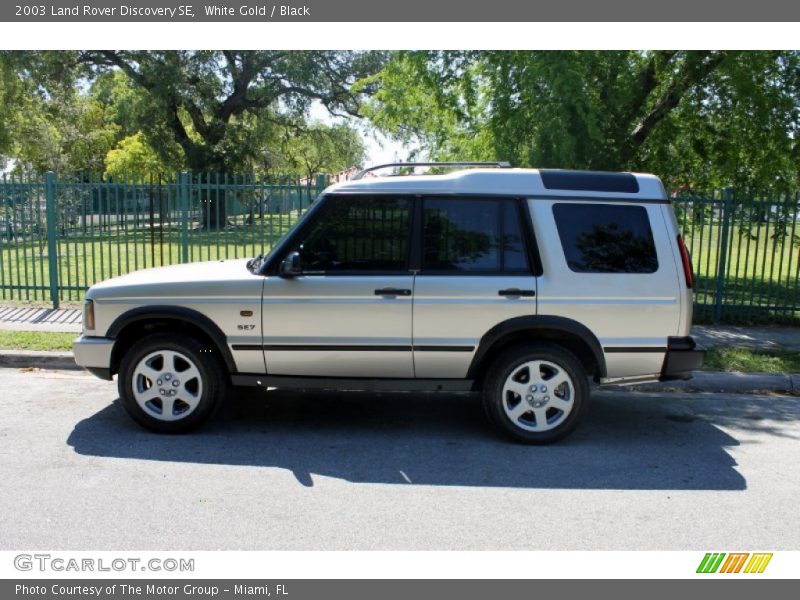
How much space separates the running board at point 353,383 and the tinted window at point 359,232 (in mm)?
865

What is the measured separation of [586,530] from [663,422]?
247 cm

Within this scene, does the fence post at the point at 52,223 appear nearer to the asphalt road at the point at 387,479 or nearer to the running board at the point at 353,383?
the asphalt road at the point at 387,479

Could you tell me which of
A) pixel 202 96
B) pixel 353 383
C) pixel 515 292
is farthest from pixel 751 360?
pixel 202 96

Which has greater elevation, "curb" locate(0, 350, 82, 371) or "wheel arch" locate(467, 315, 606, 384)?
"wheel arch" locate(467, 315, 606, 384)

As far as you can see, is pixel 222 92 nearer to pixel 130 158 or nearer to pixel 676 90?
pixel 130 158

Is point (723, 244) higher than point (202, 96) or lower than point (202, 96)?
lower

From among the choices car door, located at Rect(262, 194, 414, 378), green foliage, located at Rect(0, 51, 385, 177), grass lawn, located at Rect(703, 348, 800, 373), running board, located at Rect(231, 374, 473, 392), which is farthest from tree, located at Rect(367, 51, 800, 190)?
green foliage, located at Rect(0, 51, 385, 177)

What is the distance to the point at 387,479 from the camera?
4.88 metres

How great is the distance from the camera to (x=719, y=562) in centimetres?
384

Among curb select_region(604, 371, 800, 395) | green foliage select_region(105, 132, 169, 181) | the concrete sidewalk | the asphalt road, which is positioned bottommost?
the asphalt road

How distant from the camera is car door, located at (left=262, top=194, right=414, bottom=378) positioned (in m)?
5.43

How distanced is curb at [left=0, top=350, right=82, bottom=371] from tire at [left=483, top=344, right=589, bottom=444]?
16.3 feet

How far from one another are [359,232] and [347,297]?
51 cm

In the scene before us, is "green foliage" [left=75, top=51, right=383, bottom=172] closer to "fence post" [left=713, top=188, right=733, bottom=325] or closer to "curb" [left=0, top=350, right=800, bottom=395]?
"fence post" [left=713, top=188, right=733, bottom=325]
